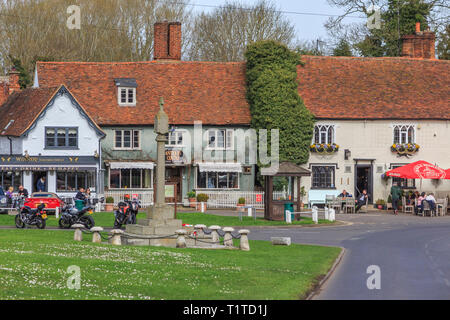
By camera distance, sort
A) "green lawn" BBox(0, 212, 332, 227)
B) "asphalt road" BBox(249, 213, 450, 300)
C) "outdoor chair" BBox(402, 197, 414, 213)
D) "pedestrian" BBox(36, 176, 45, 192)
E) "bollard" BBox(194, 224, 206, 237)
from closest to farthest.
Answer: "asphalt road" BBox(249, 213, 450, 300) < "bollard" BBox(194, 224, 206, 237) < "green lawn" BBox(0, 212, 332, 227) < "pedestrian" BBox(36, 176, 45, 192) < "outdoor chair" BBox(402, 197, 414, 213)

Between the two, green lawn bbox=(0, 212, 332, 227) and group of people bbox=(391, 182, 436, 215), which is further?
group of people bbox=(391, 182, 436, 215)

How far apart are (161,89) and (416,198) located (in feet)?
59.8

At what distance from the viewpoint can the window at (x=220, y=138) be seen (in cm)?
4962

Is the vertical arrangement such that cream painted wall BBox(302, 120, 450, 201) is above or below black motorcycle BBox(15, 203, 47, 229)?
above

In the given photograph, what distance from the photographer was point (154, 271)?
60.5ft

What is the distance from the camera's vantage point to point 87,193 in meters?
44.9

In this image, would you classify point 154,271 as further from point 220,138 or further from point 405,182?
point 405,182

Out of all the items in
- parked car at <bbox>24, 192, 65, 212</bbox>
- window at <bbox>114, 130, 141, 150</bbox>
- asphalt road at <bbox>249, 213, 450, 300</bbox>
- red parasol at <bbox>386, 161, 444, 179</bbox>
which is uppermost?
window at <bbox>114, 130, 141, 150</bbox>

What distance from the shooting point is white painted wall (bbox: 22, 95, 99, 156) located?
47281 millimetres

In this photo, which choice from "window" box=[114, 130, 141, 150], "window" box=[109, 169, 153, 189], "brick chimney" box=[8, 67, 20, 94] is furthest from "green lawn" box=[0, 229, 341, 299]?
"brick chimney" box=[8, 67, 20, 94]

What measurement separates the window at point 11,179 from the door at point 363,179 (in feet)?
70.8

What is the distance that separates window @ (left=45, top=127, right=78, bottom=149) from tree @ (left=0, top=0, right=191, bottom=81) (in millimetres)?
21040

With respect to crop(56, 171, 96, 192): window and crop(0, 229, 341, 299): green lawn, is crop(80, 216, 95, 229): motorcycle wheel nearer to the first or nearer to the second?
crop(0, 229, 341, 299): green lawn

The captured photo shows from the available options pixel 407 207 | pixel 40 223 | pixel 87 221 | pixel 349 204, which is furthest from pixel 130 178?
pixel 407 207
